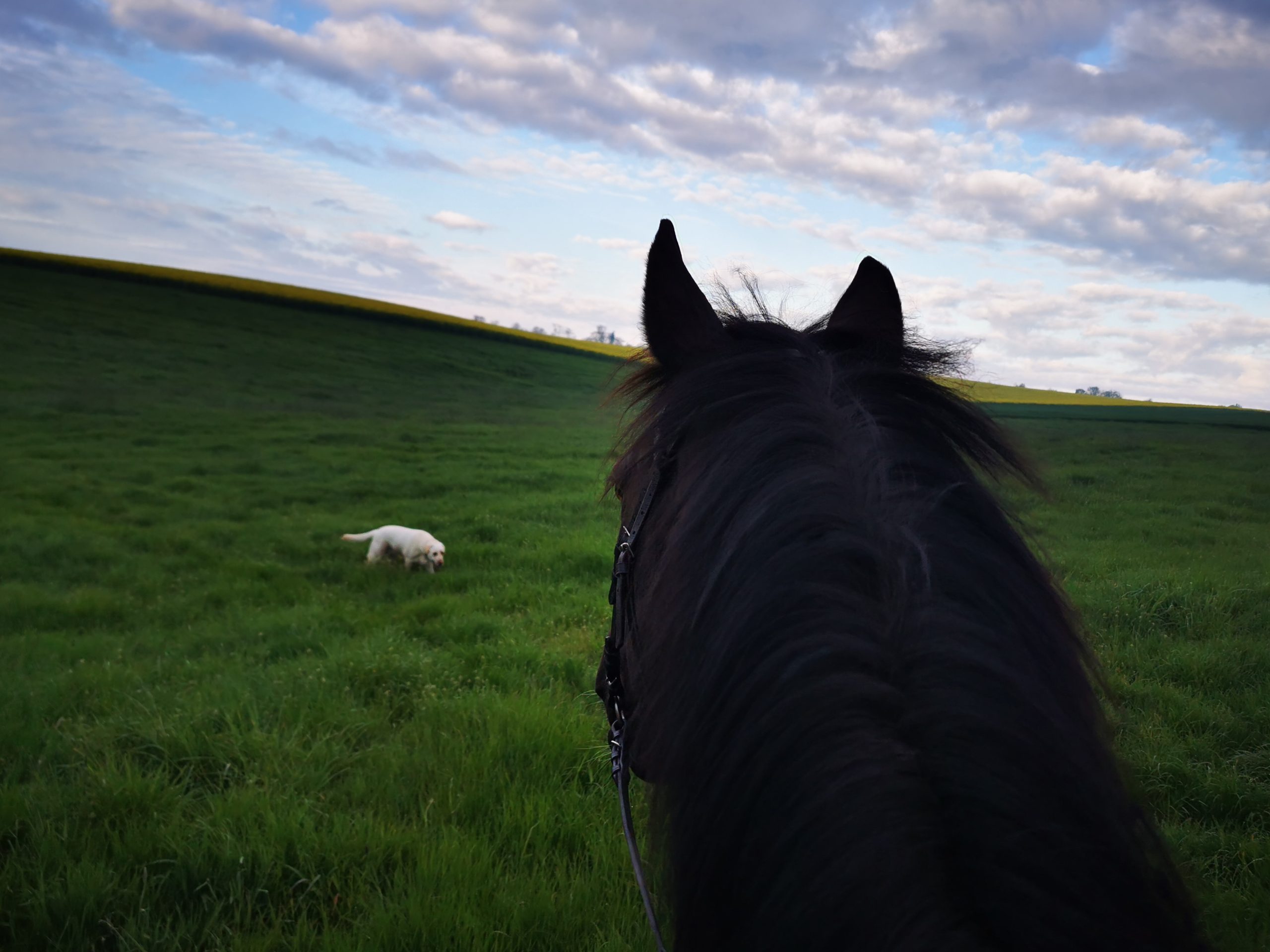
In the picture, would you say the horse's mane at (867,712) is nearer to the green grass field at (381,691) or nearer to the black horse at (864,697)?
the black horse at (864,697)

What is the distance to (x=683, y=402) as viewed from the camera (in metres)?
1.60

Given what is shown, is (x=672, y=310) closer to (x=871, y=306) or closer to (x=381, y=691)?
(x=871, y=306)

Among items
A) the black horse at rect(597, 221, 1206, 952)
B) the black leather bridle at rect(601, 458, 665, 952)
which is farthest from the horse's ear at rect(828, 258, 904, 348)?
the black leather bridle at rect(601, 458, 665, 952)

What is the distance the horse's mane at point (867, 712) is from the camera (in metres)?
0.85

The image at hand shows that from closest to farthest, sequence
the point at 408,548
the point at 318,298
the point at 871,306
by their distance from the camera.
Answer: the point at 871,306 → the point at 408,548 → the point at 318,298

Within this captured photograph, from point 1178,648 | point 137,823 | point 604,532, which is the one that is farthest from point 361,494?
point 1178,648

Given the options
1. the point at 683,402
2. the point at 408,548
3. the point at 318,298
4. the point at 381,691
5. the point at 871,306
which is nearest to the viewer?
the point at 683,402

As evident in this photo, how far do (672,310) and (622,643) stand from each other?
0.79m

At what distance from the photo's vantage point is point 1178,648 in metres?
5.28

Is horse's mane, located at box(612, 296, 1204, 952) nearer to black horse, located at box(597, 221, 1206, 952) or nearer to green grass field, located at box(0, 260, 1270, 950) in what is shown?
black horse, located at box(597, 221, 1206, 952)

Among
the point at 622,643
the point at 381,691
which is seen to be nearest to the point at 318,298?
the point at 381,691

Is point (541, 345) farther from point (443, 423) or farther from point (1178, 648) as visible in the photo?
point (1178, 648)

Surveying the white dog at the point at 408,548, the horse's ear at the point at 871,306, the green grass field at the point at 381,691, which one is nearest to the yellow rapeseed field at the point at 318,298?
the green grass field at the point at 381,691

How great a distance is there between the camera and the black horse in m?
0.85
